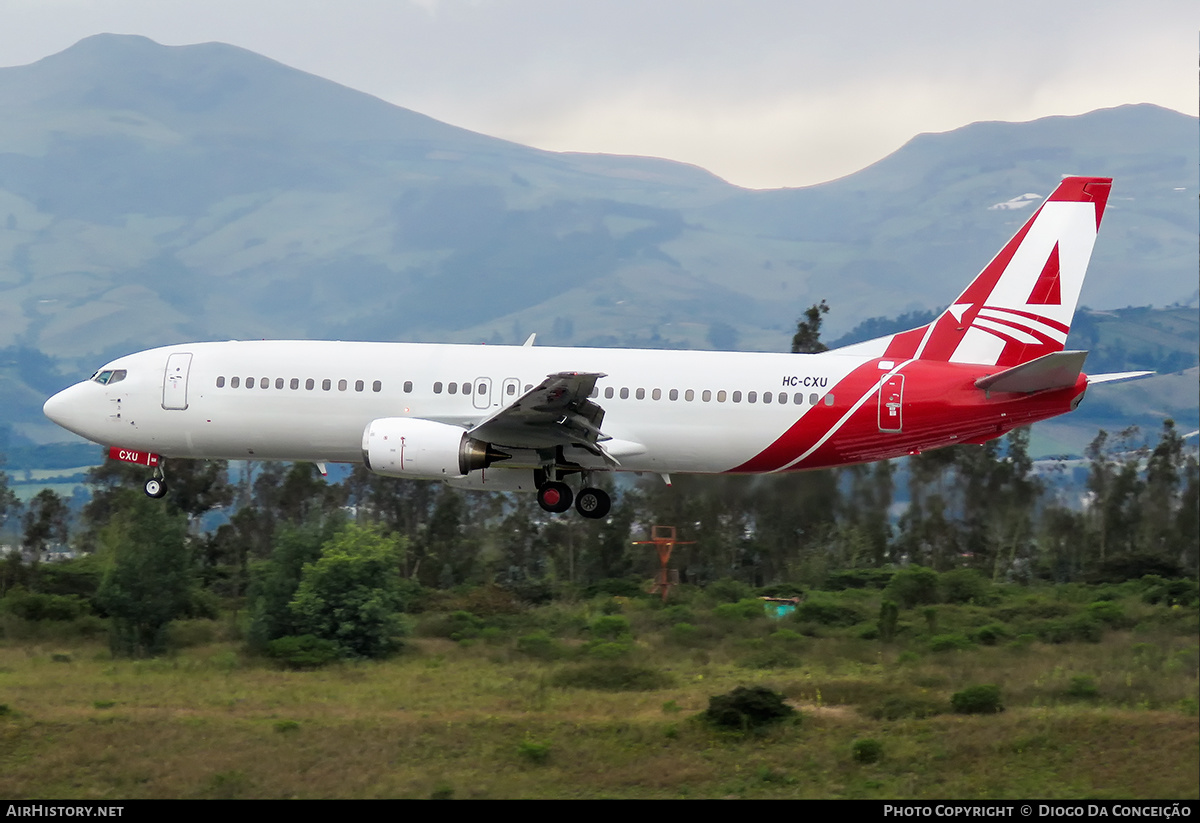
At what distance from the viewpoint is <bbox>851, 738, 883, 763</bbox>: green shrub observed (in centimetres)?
2361

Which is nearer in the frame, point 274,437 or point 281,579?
point 274,437

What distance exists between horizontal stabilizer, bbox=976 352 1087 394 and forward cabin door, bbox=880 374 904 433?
5.92 feet

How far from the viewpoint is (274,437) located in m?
31.8

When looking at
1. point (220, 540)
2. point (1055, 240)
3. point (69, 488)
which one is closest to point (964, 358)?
Result: point (1055, 240)

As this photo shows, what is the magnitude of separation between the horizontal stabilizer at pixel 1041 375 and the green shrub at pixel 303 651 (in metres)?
18.4

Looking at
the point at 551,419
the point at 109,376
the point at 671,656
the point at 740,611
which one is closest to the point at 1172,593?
the point at 740,611

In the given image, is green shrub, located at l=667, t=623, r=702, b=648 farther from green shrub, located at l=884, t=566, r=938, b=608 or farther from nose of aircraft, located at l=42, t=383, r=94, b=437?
nose of aircraft, located at l=42, t=383, r=94, b=437

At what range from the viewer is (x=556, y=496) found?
101ft

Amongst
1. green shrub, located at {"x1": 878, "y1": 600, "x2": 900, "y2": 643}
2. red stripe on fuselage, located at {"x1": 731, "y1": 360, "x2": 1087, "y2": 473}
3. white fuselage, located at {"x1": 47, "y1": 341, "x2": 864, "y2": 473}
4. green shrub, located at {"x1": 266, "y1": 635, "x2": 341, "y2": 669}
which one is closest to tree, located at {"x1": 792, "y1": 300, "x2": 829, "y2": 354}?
green shrub, located at {"x1": 878, "y1": 600, "x2": 900, "y2": 643}

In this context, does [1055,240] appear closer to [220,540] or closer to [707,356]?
[707,356]

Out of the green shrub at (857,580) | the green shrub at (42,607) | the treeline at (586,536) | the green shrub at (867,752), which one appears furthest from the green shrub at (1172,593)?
the green shrub at (42,607)

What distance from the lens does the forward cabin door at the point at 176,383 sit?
32219mm

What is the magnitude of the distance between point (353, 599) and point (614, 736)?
43.2 ft

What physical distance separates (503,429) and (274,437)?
6.48 metres
